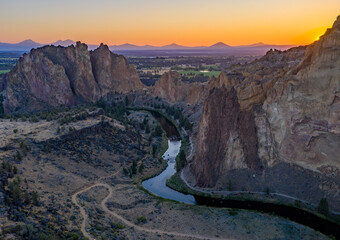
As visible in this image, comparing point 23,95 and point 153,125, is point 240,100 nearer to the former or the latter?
point 153,125

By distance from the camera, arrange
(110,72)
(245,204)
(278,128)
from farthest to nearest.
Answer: (110,72)
(278,128)
(245,204)

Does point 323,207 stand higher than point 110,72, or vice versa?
point 110,72

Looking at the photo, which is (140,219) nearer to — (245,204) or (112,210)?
(112,210)

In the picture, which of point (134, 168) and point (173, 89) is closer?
point (134, 168)

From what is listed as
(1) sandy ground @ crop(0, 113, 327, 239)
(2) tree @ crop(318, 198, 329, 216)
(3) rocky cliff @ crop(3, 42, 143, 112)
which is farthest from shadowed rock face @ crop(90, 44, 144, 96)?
(2) tree @ crop(318, 198, 329, 216)

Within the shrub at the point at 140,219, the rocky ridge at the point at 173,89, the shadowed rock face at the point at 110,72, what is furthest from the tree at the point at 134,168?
the shadowed rock face at the point at 110,72

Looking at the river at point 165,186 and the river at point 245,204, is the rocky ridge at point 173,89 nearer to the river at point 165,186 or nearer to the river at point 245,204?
the river at point 165,186

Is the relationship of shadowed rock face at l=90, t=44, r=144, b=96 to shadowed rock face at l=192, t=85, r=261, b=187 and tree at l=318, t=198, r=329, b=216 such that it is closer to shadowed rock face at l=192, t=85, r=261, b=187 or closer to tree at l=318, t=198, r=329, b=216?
shadowed rock face at l=192, t=85, r=261, b=187

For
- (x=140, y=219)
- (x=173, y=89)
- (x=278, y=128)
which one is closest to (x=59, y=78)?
(x=173, y=89)
